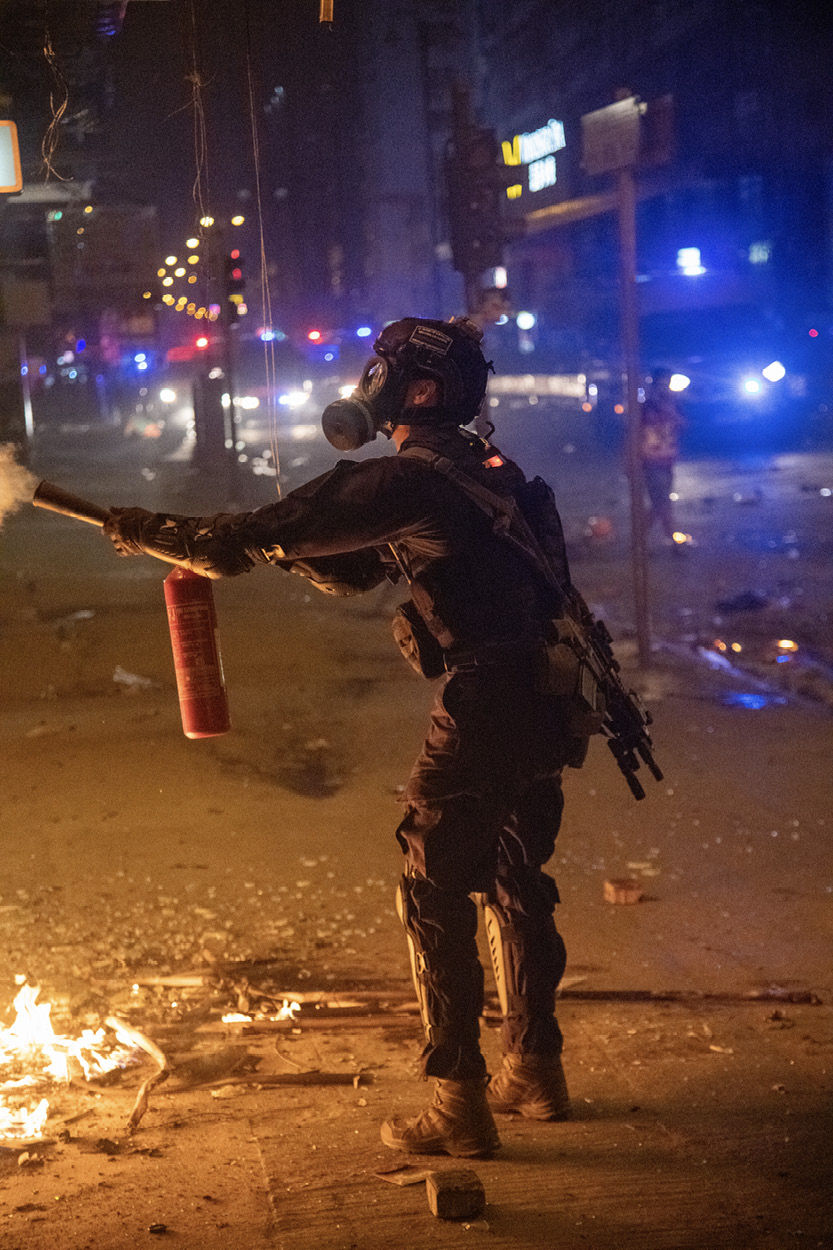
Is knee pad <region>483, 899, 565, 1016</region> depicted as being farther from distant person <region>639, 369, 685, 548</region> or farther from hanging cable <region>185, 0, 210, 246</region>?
distant person <region>639, 369, 685, 548</region>

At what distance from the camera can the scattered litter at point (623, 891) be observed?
535 cm

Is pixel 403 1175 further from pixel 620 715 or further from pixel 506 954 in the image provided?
pixel 620 715

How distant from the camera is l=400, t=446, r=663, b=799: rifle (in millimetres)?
3215

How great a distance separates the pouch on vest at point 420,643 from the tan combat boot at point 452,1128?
1086mm

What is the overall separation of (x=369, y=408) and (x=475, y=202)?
7.27 metres

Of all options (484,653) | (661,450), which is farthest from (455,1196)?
(661,450)

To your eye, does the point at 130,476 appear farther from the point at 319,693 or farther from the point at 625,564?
the point at 319,693

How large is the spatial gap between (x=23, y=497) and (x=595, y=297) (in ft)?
159

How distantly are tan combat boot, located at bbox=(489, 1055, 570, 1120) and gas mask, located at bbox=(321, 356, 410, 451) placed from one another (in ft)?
5.81

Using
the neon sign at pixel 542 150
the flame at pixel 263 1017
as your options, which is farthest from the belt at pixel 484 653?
the neon sign at pixel 542 150

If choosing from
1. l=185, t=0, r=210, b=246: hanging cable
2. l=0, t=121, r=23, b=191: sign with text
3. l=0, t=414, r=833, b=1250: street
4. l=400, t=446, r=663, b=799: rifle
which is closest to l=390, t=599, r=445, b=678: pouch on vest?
l=400, t=446, r=663, b=799: rifle

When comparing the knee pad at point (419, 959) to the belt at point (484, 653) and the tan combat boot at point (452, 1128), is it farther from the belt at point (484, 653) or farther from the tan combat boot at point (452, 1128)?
the belt at point (484, 653)

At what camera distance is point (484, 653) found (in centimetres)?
329

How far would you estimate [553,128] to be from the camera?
4850 centimetres
